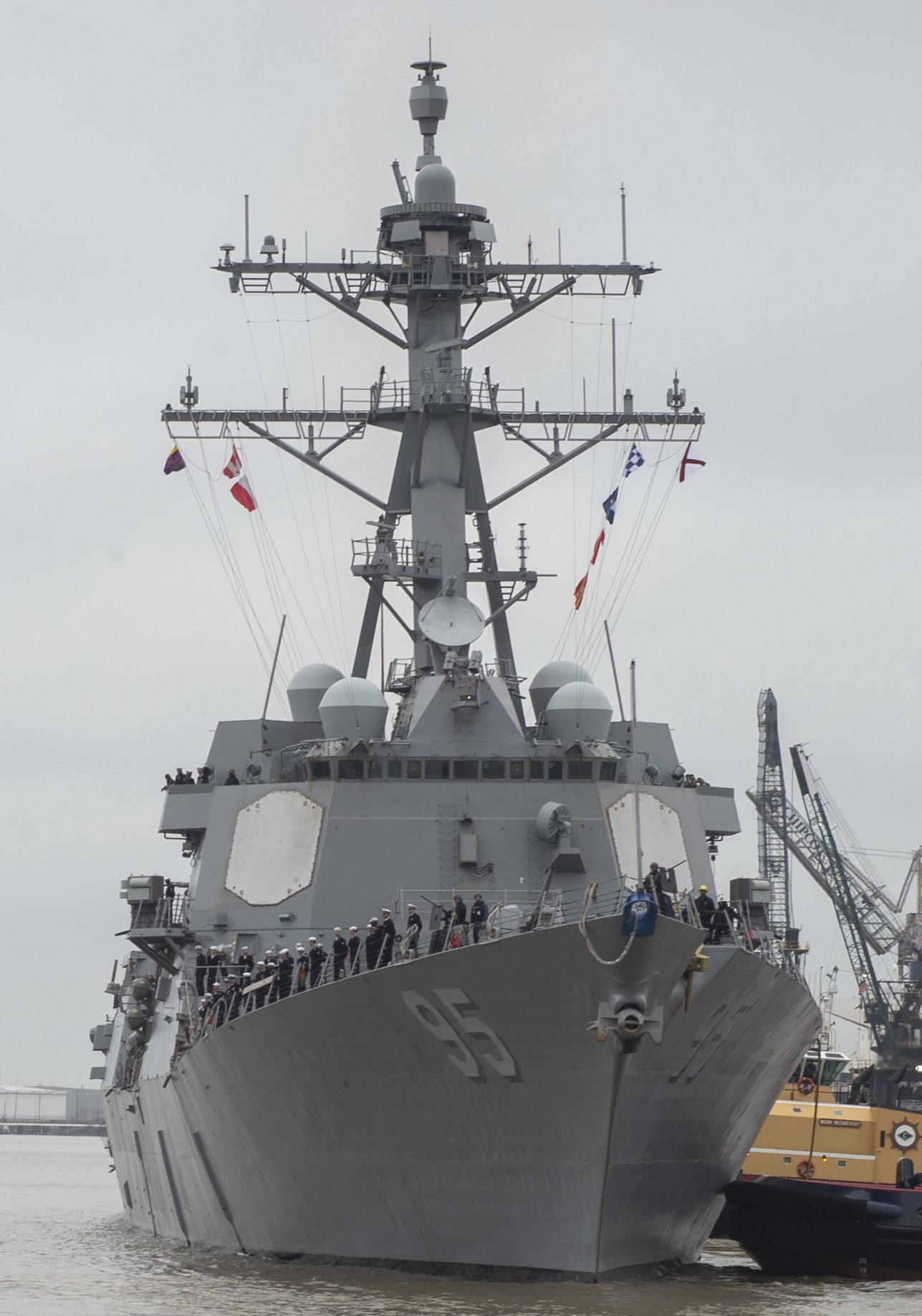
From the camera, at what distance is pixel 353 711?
69.1 feet

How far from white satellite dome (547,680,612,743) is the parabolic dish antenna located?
115 cm

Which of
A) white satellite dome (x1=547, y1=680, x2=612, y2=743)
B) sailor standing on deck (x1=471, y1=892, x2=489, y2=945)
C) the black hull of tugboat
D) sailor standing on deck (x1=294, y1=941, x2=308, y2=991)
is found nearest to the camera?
sailor standing on deck (x1=471, y1=892, x2=489, y2=945)

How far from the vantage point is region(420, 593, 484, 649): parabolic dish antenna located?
70.7 feet

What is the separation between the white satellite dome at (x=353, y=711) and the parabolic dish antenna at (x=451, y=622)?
0.91 metres

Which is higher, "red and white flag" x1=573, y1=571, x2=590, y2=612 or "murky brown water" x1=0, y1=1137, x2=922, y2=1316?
"red and white flag" x1=573, y1=571, x2=590, y2=612

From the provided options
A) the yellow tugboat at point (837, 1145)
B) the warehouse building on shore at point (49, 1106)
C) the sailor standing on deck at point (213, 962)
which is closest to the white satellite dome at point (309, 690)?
the sailor standing on deck at point (213, 962)

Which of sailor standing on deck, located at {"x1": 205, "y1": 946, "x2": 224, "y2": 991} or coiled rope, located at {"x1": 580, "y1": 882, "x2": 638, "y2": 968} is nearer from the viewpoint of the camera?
coiled rope, located at {"x1": 580, "y1": 882, "x2": 638, "y2": 968}

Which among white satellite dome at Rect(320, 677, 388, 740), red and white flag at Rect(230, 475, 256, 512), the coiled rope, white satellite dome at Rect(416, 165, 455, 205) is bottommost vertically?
the coiled rope

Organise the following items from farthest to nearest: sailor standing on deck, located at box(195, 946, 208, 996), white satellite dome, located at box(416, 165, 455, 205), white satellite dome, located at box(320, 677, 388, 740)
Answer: white satellite dome, located at box(416, 165, 455, 205) < white satellite dome, located at box(320, 677, 388, 740) < sailor standing on deck, located at box(195, 946, 208, 996)

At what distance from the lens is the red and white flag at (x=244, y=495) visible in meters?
24.3

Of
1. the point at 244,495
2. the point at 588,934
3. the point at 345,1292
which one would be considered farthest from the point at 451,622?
the point at 345,1292

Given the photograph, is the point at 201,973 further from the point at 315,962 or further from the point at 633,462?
the point at 633,462

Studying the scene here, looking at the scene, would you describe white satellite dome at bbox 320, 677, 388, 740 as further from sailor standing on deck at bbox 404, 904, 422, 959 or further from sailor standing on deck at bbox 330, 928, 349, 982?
sailor standing on deck at bbox 330, 928, 349, 982

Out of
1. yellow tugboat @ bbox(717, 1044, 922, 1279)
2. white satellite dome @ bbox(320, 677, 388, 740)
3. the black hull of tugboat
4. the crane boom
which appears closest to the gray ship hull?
the black hull of tugboat
